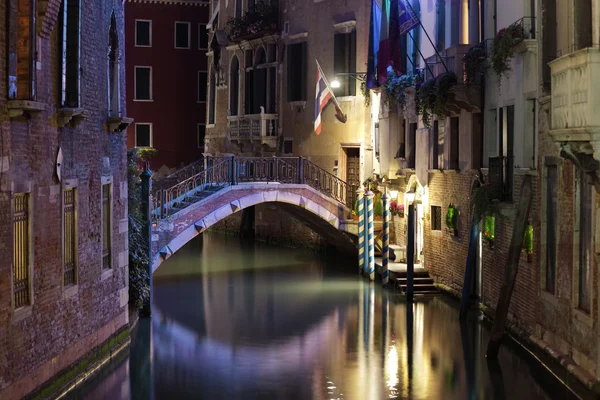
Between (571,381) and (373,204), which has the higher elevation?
(373,204)

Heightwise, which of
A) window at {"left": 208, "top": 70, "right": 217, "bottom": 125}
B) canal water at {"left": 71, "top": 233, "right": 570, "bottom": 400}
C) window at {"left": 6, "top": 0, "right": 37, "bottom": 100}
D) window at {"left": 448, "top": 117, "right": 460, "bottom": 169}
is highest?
window at {"left": 208, "top": 70, "right": 217, "bottom": 125}

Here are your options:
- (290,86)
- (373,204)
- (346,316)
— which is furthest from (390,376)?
(290,86)

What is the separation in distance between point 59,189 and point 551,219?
593 centimetres

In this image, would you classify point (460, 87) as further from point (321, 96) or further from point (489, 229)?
point (321, 96)

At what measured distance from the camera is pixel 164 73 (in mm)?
36250

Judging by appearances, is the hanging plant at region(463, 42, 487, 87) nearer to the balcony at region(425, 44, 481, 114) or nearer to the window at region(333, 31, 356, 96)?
the balcony at region(425, 44, 481, 114)

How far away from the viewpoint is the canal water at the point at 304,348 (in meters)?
A: 12.2

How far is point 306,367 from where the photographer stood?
13523mm

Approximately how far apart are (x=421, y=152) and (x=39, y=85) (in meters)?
11.3

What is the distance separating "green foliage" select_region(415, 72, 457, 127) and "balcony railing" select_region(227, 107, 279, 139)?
8.49 m

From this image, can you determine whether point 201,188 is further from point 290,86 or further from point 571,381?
point 571,381

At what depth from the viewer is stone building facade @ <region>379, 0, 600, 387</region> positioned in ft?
36.4

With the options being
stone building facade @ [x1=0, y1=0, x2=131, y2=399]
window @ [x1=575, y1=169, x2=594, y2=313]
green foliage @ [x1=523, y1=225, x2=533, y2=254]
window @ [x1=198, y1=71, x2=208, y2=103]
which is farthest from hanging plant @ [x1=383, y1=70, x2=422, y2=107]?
window @ [x1=198, y1=71, x2=208, y2=103]

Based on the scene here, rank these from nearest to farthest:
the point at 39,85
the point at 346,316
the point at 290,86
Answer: the point at 39,85 → the point at 346,316 → the point at 290,86
